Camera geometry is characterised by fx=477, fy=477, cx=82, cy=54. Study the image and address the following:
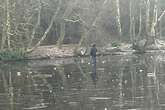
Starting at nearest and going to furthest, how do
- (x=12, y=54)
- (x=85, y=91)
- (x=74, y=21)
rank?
(x=85, y=91) → (x=12, y=54) → (x=74, y=21)

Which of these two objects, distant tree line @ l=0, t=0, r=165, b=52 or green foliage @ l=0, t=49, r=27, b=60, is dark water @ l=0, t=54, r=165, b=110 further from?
distant tree line @ l=0, t=0, r=165, b=52

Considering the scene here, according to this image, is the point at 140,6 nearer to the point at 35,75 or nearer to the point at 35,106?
the point at 35,75

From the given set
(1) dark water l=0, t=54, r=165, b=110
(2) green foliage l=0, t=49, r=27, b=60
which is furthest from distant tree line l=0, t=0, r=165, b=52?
(1) dark water l=0, t=54, r=165, b=110

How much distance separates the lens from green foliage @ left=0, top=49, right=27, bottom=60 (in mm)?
43522

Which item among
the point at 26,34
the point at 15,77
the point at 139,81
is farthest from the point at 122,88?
the point at 26,34

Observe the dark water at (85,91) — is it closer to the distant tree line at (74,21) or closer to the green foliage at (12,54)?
the green foliage at (12,54)

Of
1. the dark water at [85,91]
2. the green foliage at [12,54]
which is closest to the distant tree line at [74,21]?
the green foliage at [12,54]

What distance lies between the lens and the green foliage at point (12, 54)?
143ft

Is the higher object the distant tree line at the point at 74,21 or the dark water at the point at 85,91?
the distant tree line at the point at 74,21

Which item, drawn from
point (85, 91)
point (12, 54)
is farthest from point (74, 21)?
point (85, 91)

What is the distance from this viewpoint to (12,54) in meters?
43.8

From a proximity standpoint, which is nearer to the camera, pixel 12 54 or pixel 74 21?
pixel 12 54

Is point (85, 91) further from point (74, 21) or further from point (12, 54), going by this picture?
point (74, 21)

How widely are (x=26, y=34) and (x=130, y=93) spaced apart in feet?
102
